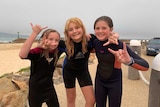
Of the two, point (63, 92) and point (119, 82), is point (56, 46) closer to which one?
point (119, 82)

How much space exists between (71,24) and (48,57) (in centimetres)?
62

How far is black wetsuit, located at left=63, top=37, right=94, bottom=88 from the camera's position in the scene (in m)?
3.48

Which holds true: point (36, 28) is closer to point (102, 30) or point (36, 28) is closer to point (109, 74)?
point (102, 30)

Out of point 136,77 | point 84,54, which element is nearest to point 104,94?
point 84,54

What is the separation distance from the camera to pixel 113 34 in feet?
9.93

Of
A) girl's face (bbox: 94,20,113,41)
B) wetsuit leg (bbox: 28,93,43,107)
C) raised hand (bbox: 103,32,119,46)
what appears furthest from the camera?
wetsuit leg (bbox: 28,93,43,107)

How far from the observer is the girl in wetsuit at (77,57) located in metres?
3.30

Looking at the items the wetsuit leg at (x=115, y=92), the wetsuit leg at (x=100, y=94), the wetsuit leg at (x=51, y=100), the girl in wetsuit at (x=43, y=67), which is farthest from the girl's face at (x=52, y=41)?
the wetsuit leg at (x=115, y=92)

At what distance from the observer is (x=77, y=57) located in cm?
349

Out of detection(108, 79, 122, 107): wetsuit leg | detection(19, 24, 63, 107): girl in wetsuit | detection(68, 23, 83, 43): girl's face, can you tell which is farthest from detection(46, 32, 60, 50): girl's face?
detection(108, 79, 122, 107): wetsuit leg

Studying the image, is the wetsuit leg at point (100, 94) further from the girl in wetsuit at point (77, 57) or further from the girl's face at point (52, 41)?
the girl's face at point (52, 41)

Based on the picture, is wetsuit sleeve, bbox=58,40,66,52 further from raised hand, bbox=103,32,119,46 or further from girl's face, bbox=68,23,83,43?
raised hand, bbox=103,32,119,46

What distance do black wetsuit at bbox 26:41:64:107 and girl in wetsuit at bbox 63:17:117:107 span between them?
412mm

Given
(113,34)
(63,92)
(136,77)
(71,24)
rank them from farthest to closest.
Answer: (136,77) → (63,92) → (71,24) → (113,34)
